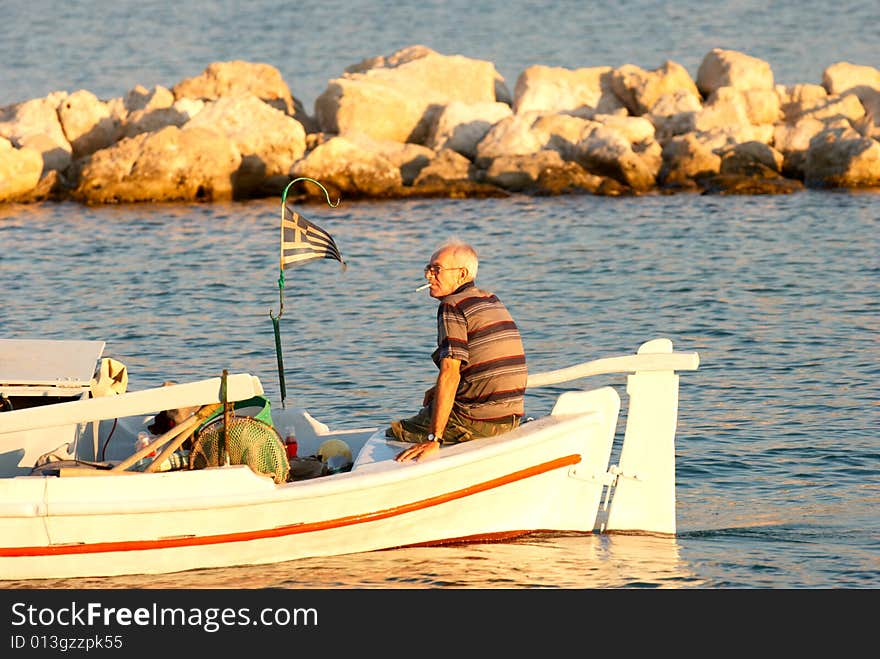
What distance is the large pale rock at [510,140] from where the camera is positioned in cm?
2747

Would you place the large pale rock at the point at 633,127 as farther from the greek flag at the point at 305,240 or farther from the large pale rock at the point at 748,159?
the greek flag at the point at 305,240

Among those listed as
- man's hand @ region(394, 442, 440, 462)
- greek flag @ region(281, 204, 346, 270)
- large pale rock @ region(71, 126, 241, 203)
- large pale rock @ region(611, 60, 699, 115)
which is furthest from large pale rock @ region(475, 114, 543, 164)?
man's hand @ region(394, 442, 440, 462)

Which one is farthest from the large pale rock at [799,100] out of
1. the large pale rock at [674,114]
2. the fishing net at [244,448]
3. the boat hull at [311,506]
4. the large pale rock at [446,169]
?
the fishing net at [244,448]

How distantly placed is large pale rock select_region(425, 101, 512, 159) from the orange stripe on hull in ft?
64.8

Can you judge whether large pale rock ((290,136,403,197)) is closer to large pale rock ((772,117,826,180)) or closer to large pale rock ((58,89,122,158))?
large pale rock ((58,89,122,158))

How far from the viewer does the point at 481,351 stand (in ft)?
27.6

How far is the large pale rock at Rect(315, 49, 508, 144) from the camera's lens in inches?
1101

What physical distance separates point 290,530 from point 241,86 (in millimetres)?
23095

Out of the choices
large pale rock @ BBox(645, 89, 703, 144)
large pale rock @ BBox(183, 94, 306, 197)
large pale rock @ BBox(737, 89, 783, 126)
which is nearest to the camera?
large pale rock @ BBox(183, 94, 306, 197)

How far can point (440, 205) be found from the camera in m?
26.1

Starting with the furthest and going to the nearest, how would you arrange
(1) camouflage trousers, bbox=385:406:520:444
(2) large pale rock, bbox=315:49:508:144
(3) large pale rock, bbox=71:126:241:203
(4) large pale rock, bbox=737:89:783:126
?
(4) large pale rock, bbox=737:89:783:126 → (2) large pale rock, bbox=315:49:508:144 → (3) large pale rock, bbox=71:126:241:203 → (1) camouflage trousers, bbox=385:406:520:444

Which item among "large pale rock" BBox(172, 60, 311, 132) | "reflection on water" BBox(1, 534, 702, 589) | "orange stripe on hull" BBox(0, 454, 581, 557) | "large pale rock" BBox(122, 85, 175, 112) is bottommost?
"reflection on water" BBox(1, 534, 702, 589)

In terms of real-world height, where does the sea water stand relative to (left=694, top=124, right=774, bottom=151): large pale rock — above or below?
below

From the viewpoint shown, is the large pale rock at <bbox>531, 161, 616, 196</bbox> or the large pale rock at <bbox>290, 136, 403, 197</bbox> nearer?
the large pale rock at <bbox>290, 136, 403, 197</bbox>
